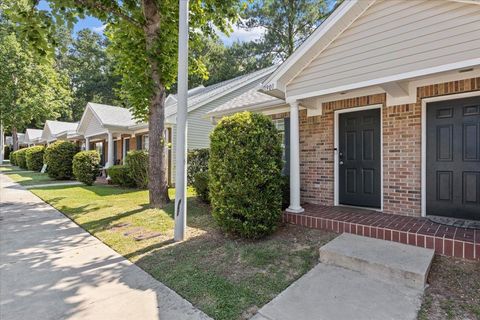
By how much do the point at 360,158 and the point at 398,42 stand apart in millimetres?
2426

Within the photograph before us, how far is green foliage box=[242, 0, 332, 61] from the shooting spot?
20016mm

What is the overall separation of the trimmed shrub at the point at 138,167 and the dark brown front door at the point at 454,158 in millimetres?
9233

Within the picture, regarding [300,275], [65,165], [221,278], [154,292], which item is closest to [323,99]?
[300,275]

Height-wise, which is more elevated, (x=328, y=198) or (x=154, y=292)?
(x=328, y=198)

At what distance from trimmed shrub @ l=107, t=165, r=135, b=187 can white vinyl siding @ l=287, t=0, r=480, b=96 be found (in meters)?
9.24

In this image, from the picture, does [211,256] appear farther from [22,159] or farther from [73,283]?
[22,159]

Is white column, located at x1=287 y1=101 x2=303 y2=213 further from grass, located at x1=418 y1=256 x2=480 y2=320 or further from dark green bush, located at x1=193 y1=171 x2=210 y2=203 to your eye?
dark green bush, located at x1=193 y1=171 x2=210 y2=203

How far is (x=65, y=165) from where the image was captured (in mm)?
14656

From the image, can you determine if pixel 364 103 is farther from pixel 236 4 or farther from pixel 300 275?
pixel 236 4

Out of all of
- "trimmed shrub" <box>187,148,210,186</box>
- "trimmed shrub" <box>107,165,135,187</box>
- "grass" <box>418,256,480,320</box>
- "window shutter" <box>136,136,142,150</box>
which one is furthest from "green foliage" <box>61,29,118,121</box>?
"grass" <box>418,256,480,320</box>

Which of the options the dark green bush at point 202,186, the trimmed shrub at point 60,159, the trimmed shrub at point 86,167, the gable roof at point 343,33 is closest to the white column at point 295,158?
the gable roof at point 343,33

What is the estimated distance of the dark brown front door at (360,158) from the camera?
5633mm

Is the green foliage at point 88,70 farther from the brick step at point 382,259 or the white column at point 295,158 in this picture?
the brick step at point 382,259

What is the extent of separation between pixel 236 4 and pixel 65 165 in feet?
40.2
